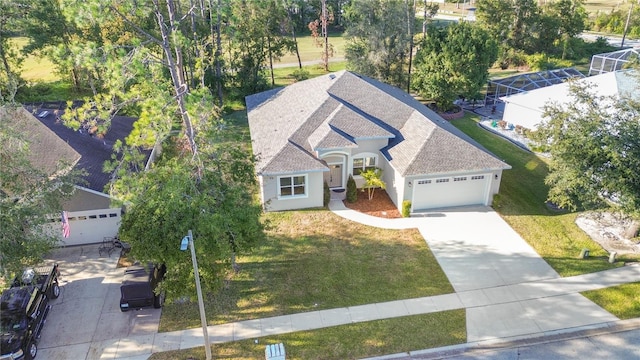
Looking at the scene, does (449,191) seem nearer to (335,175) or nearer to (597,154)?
(335,175)

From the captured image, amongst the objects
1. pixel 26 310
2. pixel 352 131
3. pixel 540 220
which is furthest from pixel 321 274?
pixel 540 220

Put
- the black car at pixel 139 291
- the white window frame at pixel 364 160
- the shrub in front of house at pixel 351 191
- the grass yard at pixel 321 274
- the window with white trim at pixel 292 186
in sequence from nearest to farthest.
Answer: the black car at pixel 139 291 < the grass yard at pixel 321 274 < the window with white trim at pixel 292 186 < the shrub in front of house at pixel 351 191 < the white window frame at pixel 364 160

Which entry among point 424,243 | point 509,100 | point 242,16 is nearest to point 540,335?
point 424,243

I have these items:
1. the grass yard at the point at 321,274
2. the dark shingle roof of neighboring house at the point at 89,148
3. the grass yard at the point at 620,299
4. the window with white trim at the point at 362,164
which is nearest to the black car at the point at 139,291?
the grass yard at the point at 321,274

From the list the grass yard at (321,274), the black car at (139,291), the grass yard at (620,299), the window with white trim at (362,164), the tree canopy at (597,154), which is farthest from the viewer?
the window with white trim at (362,164)

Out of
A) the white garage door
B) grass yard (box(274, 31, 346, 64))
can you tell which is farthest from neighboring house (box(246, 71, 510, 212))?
grass yard (box(274, 31, 346, 64))

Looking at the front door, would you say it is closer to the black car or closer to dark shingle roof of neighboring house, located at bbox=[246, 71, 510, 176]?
dark shingle roof of neighboring house, located at bbox=[246, 71, 510, 176]

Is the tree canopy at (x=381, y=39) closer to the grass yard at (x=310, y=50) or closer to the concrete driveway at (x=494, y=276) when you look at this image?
the grass yard at (x=310, y=50)

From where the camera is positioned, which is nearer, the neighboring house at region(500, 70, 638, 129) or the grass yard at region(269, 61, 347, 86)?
the neighboring house at region(500, 70, 638, 129)
